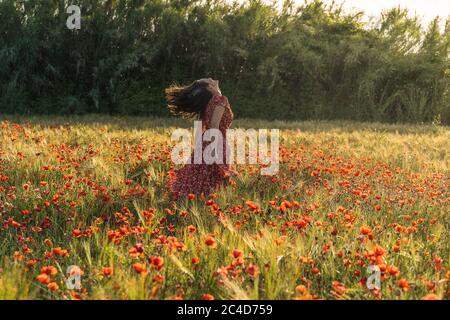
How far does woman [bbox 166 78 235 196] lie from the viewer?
5.05 meters

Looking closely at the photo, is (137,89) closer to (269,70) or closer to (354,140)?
(269,70)

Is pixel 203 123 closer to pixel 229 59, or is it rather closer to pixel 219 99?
pixel 219 99

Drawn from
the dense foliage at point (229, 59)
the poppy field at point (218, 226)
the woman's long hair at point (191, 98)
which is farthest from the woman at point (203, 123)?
the dense foliage at point (229, 59)

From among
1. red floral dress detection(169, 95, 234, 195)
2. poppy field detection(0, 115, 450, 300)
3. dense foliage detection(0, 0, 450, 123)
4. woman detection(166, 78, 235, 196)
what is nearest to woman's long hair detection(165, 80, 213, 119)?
woman detection(166, 78, 235, 196)

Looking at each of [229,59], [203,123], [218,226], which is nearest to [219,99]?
[203,123]

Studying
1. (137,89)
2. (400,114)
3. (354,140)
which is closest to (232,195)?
(354,140)

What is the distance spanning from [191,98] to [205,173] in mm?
812

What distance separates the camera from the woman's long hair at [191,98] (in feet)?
17.1

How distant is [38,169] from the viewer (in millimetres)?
5293

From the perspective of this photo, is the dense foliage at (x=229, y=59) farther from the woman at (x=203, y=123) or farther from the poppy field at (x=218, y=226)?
the woman at (x=203, y=123)

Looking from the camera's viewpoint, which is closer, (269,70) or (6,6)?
(6,6)

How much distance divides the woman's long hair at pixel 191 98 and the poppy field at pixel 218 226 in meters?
0.76

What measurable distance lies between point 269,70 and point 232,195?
Answer: 36.1 feet
